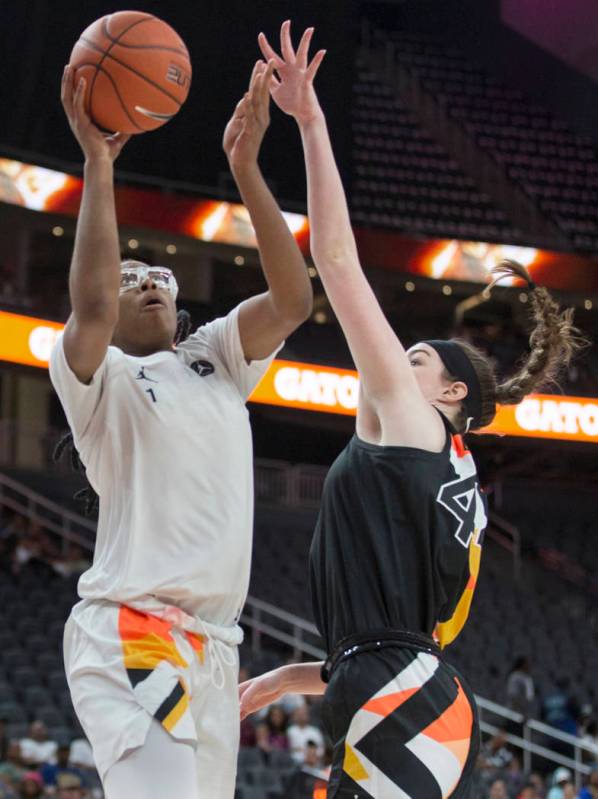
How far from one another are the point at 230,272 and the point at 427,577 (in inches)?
775

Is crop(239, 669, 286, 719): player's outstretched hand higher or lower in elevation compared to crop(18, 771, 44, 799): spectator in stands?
higher

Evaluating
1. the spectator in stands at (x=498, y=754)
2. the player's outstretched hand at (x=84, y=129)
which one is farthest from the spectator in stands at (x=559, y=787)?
the player's outstretched hand at (x=84, y=129)

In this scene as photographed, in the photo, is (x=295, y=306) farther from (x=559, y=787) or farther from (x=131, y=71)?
(x=559, y=787)

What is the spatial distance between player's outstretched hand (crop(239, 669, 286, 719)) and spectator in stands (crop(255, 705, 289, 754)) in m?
8.31

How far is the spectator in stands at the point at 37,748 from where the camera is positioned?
10.5 metres

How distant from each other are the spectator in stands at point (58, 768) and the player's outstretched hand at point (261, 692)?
687 cm

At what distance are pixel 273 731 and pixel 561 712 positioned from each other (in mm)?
3888

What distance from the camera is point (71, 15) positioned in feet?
68.8

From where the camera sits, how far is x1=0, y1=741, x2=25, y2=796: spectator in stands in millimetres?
9711

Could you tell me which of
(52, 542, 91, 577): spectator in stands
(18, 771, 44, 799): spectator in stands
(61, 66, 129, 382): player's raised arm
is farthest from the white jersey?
(52, 542, 91, 577): spectator in stands

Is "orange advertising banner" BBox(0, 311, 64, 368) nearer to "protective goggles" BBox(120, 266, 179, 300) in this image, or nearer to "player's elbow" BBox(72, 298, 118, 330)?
"protective goggles" BBox(120, 266, 179, 300)

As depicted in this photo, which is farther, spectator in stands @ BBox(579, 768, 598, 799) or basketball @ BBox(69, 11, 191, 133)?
spectator in stands @ BBox(579, 768, 598, 799)

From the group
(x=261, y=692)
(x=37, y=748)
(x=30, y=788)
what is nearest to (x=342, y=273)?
(x=261, y=692)

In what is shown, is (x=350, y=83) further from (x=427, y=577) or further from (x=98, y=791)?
(x=427, y=577)
